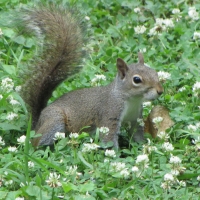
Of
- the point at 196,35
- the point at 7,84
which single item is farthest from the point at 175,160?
the point at 196,35

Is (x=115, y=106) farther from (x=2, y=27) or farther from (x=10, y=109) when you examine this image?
(x=2, y=27)

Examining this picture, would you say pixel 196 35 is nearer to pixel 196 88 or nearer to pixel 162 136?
pixel 196 88

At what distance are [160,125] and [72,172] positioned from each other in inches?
40.4

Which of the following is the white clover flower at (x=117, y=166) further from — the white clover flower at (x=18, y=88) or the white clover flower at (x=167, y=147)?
the white clover flower at (x=18, y=88)

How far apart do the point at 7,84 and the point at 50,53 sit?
0.49m

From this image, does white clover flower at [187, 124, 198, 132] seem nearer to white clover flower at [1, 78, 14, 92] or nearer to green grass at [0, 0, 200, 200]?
green grass at [0, 0, 200, 200]

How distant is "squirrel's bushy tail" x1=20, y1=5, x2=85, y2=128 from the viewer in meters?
4.71

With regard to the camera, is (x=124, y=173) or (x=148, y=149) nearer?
(x=124, y=173)

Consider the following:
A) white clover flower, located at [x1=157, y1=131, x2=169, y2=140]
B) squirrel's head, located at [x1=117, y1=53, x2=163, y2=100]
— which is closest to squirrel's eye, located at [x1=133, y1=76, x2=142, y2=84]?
squirrel's head, located at [x1=117, y1=53, x2=163, y2=100]

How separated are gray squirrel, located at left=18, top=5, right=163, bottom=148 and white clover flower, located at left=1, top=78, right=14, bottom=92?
0.85ft

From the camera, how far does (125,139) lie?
15.5ft

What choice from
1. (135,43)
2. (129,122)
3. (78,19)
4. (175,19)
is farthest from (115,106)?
(175,19)

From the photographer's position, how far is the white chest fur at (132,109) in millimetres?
4539

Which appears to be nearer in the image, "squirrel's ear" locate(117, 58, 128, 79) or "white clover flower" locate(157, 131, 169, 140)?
"white clover flower" locate(157, 131, 169, 140)
